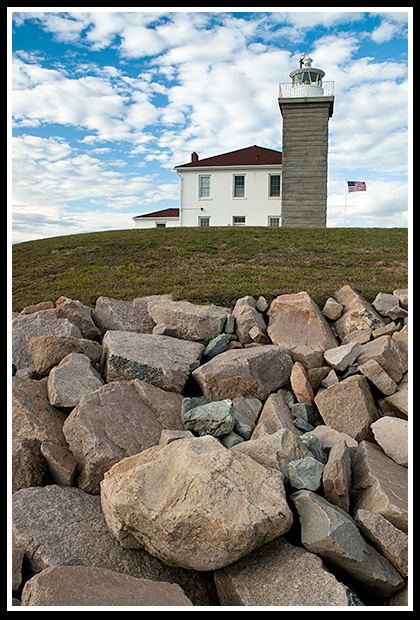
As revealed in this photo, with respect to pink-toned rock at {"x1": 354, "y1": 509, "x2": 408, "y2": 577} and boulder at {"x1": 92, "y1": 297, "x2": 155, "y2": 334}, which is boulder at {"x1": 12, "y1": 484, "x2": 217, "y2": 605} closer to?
pink-toned rock at {"x1": 354, "y1": 509, "x2": 408, "y2": 577}

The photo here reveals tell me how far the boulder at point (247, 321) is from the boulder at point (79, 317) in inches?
86.3

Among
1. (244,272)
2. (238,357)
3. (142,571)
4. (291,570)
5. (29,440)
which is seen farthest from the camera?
(244,272)

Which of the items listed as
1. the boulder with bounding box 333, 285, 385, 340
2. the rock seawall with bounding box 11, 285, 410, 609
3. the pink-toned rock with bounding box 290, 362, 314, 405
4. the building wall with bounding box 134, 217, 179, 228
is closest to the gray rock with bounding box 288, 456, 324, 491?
the rock seawall with bounding box 11, 285, 410, 609

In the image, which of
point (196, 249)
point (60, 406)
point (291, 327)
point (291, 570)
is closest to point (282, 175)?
point (196, 249)

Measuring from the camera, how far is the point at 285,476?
3.93 metres

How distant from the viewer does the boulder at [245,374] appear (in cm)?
564

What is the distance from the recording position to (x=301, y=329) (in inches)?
266

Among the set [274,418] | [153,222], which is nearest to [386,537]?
[274,418]

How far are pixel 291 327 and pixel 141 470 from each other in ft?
12.8

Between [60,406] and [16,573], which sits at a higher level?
[60,406]

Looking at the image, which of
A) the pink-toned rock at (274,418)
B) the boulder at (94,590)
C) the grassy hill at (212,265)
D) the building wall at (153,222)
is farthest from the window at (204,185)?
the boulder at (94,590)

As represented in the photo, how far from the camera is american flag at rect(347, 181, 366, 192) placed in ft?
80.8

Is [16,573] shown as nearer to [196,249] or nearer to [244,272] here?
[244,272]

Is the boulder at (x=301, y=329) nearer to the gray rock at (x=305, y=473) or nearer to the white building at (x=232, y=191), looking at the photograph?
the gray rock at (x=305, y=473)
